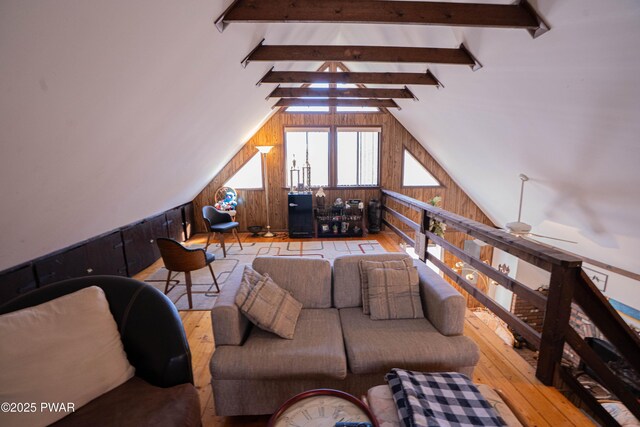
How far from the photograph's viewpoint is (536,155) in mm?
3330

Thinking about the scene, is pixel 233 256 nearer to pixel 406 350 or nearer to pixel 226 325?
pixel 226 325

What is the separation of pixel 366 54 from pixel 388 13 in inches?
32.1

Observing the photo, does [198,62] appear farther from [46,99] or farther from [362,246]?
[362,246]

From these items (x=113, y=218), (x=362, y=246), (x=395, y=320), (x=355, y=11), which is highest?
(x=355, y=11)

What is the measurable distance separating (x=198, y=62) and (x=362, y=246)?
3.91 m

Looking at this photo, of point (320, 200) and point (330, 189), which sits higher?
point (330, 189)

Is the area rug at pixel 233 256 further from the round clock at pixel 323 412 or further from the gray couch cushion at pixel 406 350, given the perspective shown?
the round clock at pixel 323 412

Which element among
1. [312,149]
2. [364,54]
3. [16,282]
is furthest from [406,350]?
[312,149]

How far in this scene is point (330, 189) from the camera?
6289 millimetres

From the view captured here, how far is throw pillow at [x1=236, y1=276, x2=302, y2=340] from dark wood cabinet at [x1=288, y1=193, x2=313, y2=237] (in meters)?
3.65

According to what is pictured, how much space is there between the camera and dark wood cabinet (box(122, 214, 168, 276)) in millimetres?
3821

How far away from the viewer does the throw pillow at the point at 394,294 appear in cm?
212

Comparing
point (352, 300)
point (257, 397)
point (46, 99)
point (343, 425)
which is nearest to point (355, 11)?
point (46, 99)

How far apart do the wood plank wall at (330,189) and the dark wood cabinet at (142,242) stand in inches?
63.9
